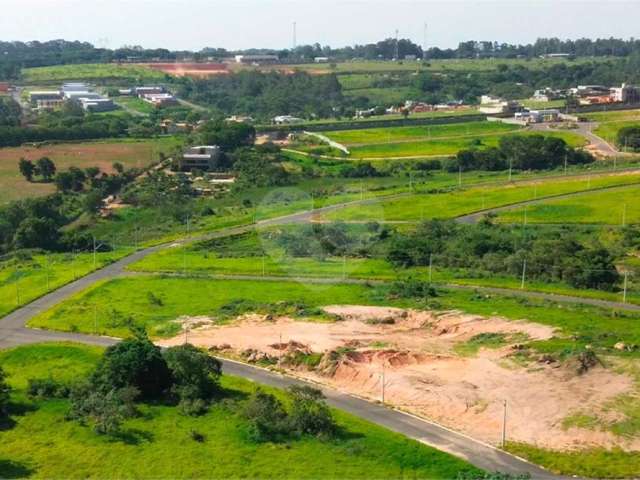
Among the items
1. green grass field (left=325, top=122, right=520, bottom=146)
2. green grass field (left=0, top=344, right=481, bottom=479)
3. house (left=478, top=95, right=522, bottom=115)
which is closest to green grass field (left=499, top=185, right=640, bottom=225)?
green grass field (left=0, top=344, right=481, bottom=479)

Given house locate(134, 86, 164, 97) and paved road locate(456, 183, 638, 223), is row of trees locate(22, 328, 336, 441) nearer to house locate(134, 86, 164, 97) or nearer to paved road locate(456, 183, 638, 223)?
paved road locate(456, 183, 638, 223)

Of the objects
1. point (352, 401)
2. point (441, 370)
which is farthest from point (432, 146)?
point (352, 401)

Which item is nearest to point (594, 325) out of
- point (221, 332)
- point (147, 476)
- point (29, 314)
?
point (221, 332)

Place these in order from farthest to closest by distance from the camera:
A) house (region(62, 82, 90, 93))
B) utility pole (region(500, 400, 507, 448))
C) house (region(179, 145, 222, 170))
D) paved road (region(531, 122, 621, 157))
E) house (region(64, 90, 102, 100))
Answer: house (region(62, 82, 90, 93)), house (region(64, 90, 102, 100)), paved road (region(531, 122, 621, 157)), house (region(179, 145, 222, 170)), utility pole (region(500, 400, 507, 448))

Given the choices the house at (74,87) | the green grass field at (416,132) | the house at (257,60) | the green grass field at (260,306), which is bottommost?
the green grass field at (260,306)

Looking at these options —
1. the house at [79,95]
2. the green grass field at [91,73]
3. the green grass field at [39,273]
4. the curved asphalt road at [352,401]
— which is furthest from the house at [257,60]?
the curved asphalt road at [352,401]

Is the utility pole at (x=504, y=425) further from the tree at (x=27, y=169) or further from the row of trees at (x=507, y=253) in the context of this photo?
the tree at (x=27, y=169)
